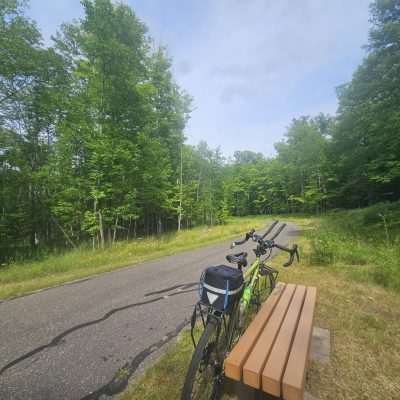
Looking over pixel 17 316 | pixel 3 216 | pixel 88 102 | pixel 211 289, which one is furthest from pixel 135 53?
pixel 211 289

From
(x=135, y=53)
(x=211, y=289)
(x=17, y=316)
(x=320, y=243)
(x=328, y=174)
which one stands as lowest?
(x=17, y=316)

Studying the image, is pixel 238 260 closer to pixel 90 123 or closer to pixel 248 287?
pixel 248 287

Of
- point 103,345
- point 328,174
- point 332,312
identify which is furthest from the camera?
point 328,174

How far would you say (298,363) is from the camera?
130 cm

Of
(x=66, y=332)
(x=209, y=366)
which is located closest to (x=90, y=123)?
(x=66, y=332)

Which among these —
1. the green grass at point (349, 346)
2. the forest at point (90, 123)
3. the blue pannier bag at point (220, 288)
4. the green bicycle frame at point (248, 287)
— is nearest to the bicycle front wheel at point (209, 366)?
the blue pannier bag at point (220, 288)

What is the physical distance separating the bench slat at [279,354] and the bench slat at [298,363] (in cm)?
3

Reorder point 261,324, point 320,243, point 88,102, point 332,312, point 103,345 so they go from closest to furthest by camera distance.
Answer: point 261,324 < point 103,345 < point 332,312 < point 320,243 < point 88,102

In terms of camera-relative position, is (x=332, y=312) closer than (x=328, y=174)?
Yes

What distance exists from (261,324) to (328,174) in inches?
1206

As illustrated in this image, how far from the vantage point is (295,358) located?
136 cm

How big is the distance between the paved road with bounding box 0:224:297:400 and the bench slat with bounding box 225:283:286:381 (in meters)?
1.29

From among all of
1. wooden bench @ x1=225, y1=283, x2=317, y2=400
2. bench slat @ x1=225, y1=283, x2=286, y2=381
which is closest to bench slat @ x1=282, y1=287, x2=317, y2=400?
wooden bench @ x1=225, y1=283, x2=317, y2=400

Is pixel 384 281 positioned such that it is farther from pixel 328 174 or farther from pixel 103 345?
pixel 328 174
